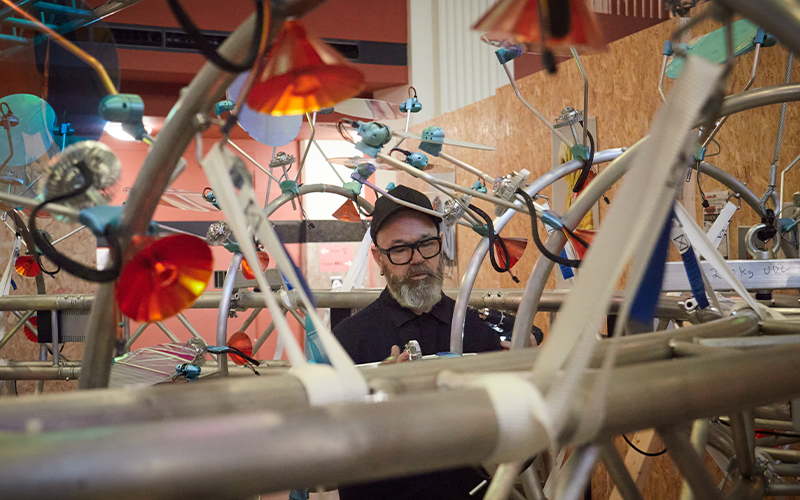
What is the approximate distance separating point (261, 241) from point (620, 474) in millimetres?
388

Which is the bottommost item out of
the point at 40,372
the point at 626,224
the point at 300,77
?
the point at 40,372

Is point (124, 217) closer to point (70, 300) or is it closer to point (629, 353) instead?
point (629, 353)

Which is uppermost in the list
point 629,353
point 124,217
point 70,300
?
point 124,217

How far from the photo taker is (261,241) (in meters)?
0.35

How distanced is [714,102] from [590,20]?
103mm

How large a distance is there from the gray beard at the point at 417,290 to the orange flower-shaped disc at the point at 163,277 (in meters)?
1.43

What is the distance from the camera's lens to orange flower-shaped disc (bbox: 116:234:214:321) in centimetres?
46

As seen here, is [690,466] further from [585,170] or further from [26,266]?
[26,266]

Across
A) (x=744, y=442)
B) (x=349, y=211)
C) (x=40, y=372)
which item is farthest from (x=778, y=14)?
(x=40, y=372)

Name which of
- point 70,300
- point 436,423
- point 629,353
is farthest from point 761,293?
point 70,300

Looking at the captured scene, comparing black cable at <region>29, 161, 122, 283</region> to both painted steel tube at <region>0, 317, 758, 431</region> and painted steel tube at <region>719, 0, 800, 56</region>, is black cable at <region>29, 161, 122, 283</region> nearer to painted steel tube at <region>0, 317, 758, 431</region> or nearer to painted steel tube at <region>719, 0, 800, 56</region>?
painted steel tube at <region>0, 317, 758, 431</region>

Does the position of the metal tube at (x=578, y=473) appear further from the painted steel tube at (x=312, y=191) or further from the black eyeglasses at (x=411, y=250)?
the black eyeglasses at (x=411, y=250)

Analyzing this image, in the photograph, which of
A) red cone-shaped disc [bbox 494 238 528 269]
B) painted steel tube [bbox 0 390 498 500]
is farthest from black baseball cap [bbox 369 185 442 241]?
painted steel tube [bbox 0 390 498 500]

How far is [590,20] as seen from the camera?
40 cm
